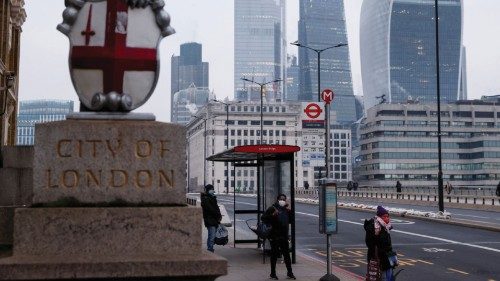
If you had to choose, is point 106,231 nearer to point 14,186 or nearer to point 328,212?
point 14,186

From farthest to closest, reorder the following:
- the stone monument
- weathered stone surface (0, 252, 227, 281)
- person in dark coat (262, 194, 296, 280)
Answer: person in dark coat (262, 194, 296, 280) → the stone monument → weathered stone surface (0, 252, 227, 281)

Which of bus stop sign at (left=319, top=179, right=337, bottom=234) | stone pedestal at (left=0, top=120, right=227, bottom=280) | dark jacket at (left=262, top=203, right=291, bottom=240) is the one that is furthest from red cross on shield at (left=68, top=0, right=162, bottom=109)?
dark jacket at (left=262, top=203, right=291, bottom=240)

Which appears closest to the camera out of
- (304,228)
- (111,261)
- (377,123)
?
(111,261)

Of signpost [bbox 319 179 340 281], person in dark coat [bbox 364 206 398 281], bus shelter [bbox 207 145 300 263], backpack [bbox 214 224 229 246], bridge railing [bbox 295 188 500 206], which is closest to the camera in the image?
person in dark coat [bbox 364 206 398 281]

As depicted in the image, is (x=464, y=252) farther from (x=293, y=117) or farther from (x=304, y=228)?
(x=293, y=117)

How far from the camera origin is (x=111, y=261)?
18.6 feet

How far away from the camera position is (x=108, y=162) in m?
6.17

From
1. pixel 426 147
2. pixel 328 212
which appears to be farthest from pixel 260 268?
pixel 426 147

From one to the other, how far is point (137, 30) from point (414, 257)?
15.1 m

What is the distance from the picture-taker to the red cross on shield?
6.54 meters

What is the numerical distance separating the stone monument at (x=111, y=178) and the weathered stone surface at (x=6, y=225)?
18.8ft

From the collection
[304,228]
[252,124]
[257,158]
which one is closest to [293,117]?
[252,124]

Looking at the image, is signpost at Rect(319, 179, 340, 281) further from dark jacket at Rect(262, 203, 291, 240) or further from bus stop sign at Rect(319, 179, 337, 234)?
dark jacket at Rect(262, 203, 291, 240)

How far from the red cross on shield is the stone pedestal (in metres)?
0.48
